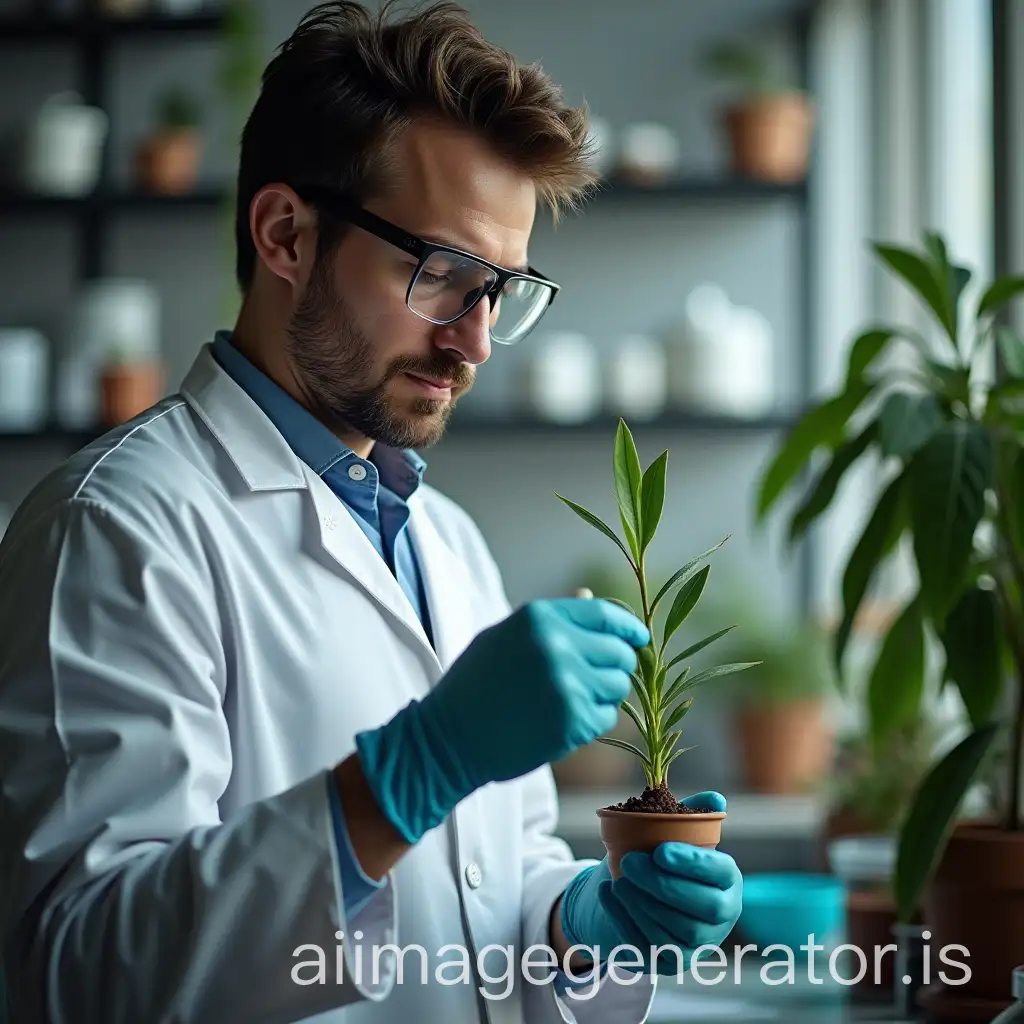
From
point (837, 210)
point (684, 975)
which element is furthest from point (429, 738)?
point (837, 210)

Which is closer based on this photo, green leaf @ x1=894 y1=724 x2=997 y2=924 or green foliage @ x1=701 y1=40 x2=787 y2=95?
green leaf @ x1=894 y1=724 x2=997 y2=924

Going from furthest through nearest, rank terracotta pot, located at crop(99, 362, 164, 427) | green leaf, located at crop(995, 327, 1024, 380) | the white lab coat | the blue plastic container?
1. terracotta pot, located at crop(99, 362, 164, 427)
2. the blue plastic container
3. green leaf, located at crop(995, 327, 1024, 380)
4. the white lab coat

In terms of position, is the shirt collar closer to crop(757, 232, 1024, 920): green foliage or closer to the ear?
the ear

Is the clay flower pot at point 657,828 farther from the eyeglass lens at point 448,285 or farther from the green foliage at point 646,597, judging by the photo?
the eyeglass lens at point 448,285

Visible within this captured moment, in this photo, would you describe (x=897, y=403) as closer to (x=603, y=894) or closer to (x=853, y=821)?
(x=603, y=894)

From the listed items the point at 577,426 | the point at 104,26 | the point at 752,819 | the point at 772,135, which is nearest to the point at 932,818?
the point at 752,819

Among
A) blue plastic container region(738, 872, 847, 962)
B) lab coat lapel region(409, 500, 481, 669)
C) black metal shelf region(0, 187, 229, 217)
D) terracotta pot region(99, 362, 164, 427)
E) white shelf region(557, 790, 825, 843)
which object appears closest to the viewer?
lab coat lapel region(409, 500, 481, 669)

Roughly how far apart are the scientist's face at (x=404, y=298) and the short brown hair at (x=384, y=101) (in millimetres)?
23

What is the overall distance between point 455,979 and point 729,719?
2142 millimetres

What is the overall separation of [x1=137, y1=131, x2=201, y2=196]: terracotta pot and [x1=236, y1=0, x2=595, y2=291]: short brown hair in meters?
2.15

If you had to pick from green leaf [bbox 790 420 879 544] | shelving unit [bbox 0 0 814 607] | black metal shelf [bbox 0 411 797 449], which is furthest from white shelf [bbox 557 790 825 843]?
green leaf [bbox 790 420 879 544]

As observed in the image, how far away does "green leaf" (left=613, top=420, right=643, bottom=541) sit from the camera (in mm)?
1054

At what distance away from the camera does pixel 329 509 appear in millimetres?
1199

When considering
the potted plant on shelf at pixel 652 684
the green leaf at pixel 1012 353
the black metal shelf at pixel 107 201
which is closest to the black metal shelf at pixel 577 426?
the black metal shelf at pixel 107 201
